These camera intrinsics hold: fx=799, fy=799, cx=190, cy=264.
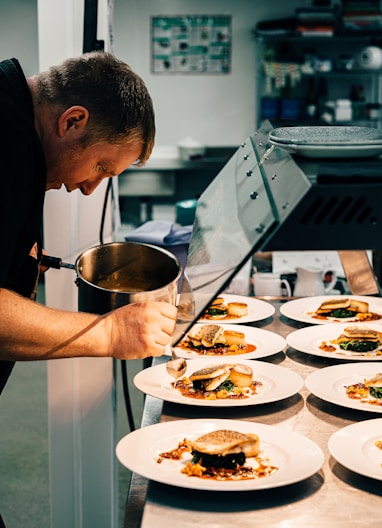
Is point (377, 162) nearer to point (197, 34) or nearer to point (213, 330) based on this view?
point (213, 330)

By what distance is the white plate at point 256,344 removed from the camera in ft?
6.63

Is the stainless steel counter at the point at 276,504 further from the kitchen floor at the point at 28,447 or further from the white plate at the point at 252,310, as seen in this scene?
the kitchen floor at the point at 28,447

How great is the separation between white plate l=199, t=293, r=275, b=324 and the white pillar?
1.37ft

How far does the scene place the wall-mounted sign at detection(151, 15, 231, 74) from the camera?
752cm

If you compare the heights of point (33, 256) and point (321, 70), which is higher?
point (321, 70)

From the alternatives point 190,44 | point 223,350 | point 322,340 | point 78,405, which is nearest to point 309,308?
point 322,340

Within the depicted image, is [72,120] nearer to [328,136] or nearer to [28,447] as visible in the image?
[328,136]

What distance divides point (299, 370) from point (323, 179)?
887 millimetres

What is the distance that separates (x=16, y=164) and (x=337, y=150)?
56cm

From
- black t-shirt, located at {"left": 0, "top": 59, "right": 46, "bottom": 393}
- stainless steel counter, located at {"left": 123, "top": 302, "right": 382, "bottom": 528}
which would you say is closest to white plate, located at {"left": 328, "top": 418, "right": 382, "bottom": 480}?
stainless steel counter, located at {"left": 123, "top": 302, "right": 382, "bottom": 528}

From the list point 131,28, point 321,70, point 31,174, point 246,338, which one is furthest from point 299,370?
point 131,28

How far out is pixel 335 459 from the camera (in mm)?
1466

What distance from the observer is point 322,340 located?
2.14m

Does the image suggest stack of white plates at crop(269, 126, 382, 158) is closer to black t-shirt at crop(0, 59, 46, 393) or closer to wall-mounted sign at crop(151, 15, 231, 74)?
black t-shirt at crop(0, 59, 46, 393)
